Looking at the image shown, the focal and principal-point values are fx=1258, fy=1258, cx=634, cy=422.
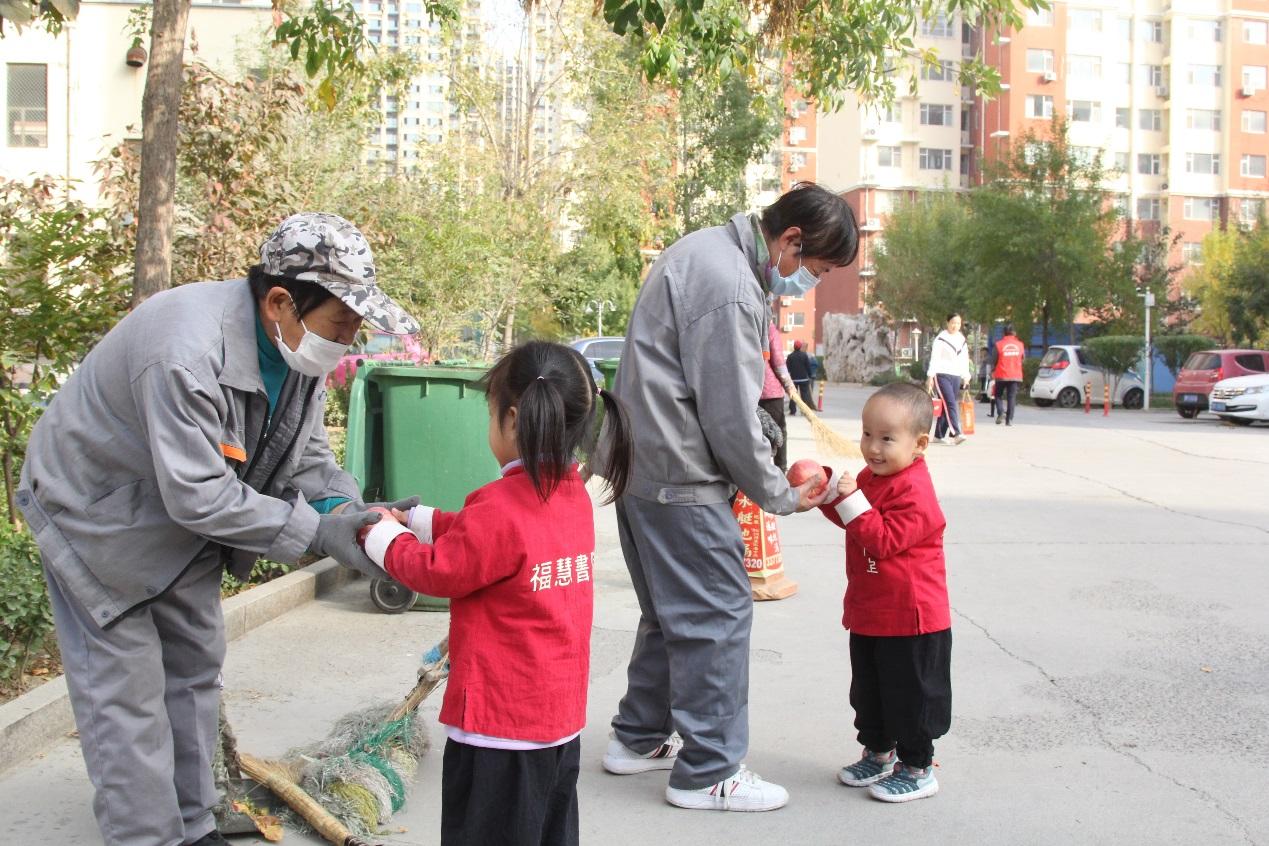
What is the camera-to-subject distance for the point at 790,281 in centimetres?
385

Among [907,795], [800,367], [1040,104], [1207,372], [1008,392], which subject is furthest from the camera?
[1040,104]

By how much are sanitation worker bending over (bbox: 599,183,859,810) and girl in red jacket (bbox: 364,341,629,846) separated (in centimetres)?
88

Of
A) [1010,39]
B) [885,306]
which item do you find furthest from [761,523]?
[1010,39]

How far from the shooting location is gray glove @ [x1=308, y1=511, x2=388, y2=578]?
2793mm

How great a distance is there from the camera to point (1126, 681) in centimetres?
538

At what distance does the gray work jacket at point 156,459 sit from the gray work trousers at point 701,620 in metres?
1.20

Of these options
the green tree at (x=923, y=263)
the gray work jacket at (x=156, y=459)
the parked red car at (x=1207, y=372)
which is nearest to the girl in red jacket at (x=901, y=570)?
the gray work jacket at (x=156, y=459)

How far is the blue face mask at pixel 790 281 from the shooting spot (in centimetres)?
382

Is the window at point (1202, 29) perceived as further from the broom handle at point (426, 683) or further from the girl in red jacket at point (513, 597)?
the girl in red jacket at point (513, 597)

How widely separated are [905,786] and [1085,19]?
70027mm

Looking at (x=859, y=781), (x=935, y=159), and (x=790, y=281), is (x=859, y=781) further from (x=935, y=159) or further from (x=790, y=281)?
(x=935, y=159)

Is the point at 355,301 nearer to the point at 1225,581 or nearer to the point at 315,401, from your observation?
the point at 315,401

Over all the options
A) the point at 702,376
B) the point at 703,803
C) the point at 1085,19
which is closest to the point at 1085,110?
the point at 1085,19

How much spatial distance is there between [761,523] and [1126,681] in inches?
84.8
